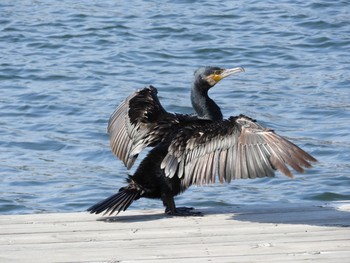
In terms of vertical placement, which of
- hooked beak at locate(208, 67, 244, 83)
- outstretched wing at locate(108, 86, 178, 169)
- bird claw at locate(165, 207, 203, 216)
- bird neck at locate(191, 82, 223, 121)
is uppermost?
hooked beak at locate(208, 67, 244, 83)

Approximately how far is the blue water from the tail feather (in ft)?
8.35

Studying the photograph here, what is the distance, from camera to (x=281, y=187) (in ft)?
31.0

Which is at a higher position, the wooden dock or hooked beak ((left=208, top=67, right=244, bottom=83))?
hooked beak ((left=208, top=67, right=244, bottom=83))

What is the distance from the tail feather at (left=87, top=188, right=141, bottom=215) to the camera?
6129 millimetres

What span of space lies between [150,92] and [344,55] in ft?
24.2

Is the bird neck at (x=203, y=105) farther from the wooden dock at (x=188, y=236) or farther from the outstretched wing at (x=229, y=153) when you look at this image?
the wooden dock at (x=188, y=236)

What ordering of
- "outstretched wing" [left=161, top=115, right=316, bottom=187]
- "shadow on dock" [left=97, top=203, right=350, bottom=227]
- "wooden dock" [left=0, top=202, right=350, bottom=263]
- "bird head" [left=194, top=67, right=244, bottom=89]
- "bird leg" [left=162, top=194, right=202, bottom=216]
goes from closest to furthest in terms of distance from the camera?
"wooden dock" [left=0, top=202, right=350, bottom=263] < "outstretched wing" [left=161, top=115, right=316, bottom=187] < "shadow on dock" [left=97, top=203, right=350, bottom=227] < "bird leg" [left=162, top=194, right=202, bottom=216] < "bird head" [left=194, top=67, right=244, bottom=89]

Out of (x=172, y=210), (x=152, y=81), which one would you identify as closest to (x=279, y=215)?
(x=172, y=210)

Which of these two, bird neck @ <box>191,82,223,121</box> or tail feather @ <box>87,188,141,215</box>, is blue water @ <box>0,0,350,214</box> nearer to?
bird neck @ <box>191,82,223,121</box>

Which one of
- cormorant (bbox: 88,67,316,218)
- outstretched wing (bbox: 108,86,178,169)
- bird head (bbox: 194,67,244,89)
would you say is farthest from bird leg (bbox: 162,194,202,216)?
bird head (bbox: 194,67,244,89)

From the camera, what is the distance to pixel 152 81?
1270 cm

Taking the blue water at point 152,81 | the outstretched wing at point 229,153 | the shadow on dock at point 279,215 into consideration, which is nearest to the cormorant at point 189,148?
the outstretched wing at point 229,153

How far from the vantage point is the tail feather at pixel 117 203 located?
241 inches

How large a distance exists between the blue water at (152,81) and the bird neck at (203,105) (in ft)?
7.76
